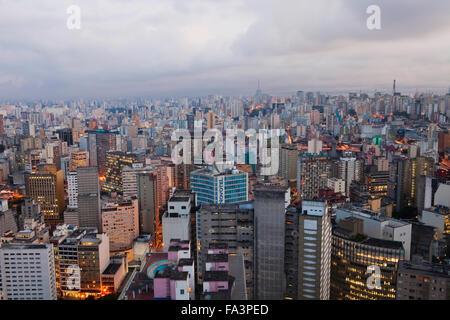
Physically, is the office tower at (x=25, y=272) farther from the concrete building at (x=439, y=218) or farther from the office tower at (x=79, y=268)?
the concrete building at (x=439, y=218)

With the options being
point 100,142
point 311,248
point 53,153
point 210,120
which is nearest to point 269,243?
point 311,248

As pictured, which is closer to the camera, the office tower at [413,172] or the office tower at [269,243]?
the office tower at [269,243]

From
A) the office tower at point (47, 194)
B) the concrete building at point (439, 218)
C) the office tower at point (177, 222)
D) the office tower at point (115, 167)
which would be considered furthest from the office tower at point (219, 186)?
the office tower at point (115, 167)

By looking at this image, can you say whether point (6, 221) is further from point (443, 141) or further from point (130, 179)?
point (443, 141)

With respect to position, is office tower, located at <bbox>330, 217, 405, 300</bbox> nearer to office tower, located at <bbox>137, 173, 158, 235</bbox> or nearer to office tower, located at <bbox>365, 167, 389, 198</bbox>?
office tower, located at <bbox>137, 173, 158, 235</bbox>

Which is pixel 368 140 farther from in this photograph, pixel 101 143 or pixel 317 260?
pixel 317 260

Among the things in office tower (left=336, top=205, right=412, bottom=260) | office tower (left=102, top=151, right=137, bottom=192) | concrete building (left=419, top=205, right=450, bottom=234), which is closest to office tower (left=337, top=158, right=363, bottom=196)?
concrete building (left=419, top=205, right=450, bottom=234)
